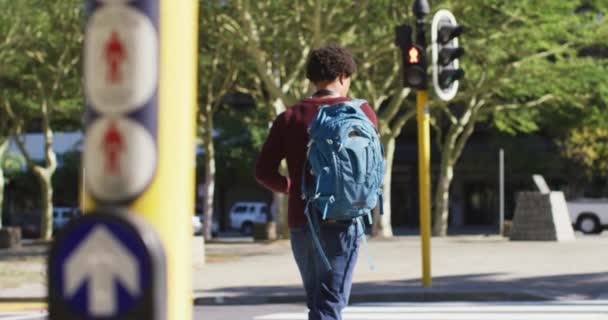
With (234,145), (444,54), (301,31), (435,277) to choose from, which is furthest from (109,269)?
(234,145)

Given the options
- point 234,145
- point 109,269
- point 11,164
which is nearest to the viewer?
point 109,269

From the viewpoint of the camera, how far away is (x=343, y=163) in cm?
503

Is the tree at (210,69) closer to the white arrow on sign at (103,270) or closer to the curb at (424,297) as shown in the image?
the curb at (424,297)

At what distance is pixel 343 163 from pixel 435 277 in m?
11.0

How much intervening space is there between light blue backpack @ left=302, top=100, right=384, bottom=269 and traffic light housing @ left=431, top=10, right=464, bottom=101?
840 centimetres

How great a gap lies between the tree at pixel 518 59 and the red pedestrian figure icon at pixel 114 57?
2455 centimetres

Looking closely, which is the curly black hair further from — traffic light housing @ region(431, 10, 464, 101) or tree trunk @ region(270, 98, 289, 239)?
tree trunk @ region(270, 98, 289, 239)

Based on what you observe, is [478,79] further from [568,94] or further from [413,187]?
[413,187]

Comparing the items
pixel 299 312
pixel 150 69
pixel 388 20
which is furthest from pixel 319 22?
pixel 150 69

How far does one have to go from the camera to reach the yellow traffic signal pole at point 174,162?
1.90 meters

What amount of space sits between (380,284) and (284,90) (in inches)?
612

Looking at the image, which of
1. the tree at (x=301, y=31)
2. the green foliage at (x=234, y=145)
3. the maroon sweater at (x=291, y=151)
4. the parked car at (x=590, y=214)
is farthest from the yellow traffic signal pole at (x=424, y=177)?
the green foliage at (x=234, y=145)

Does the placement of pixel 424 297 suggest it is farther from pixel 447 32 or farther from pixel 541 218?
pixel 541 218

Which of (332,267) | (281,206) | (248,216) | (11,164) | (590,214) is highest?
(11,164)
